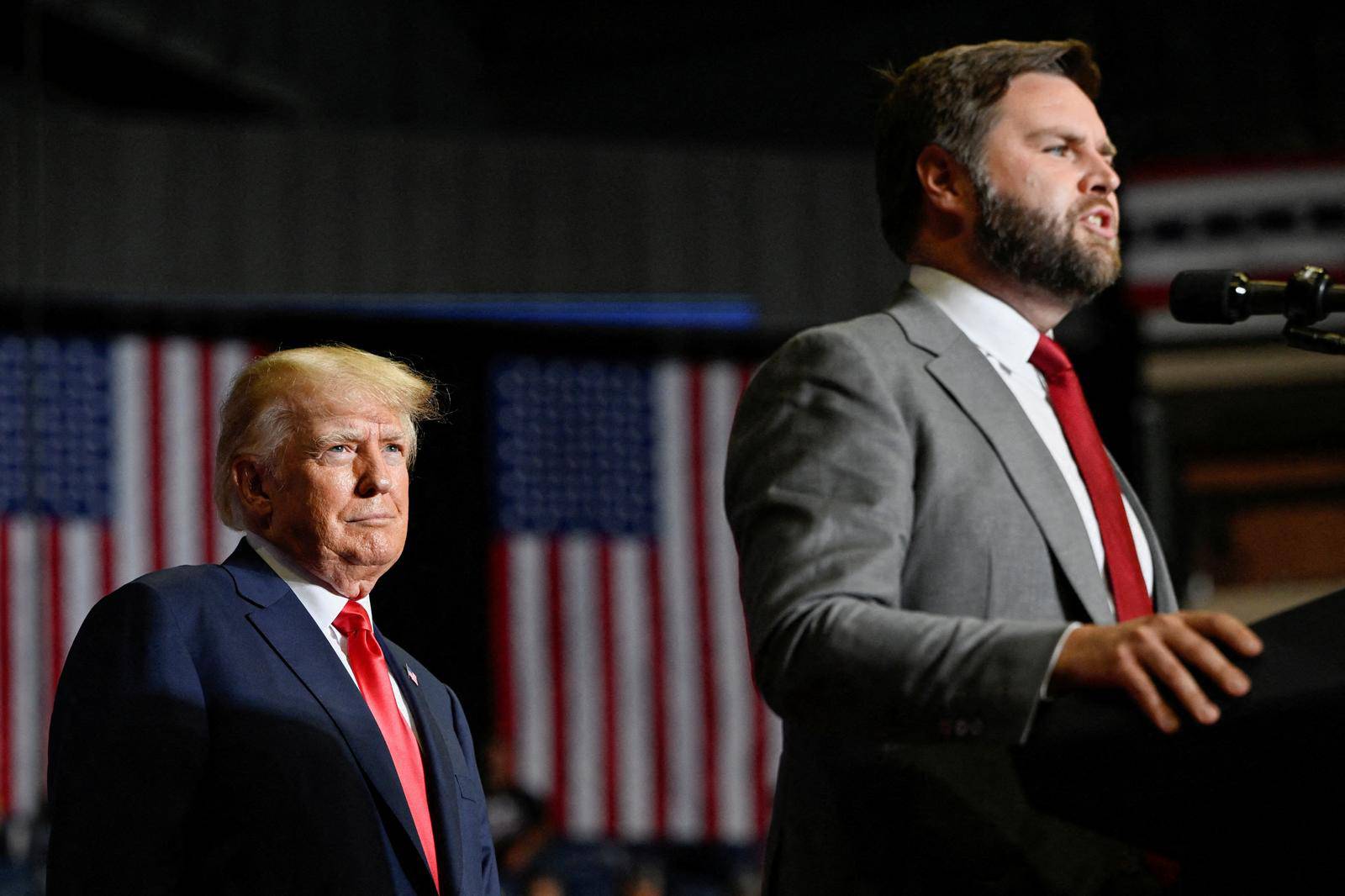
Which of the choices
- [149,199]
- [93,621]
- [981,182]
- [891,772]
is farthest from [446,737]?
[149,199]

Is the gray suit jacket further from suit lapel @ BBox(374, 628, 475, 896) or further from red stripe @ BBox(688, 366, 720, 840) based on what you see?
red stripe @ BBox(688, 366, 720, 840)

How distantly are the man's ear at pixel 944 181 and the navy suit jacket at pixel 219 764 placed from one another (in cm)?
73

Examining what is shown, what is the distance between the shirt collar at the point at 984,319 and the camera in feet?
4.52

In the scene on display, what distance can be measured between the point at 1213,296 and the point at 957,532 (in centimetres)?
26

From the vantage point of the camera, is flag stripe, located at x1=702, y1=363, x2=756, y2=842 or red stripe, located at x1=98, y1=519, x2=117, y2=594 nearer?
red stripe, located at x1=98, y1=519, x2=117, y2=594

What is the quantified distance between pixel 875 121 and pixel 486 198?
572 centimetres

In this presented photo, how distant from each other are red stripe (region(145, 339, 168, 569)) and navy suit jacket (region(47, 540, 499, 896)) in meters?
5.08

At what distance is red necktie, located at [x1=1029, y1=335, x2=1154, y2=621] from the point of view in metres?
1.25

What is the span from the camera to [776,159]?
7.36 meters

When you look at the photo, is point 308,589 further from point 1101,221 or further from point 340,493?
point 1101,221

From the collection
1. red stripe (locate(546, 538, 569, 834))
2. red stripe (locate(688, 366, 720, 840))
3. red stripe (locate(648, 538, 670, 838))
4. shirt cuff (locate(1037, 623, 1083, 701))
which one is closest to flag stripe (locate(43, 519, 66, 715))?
red stripe (locate(546, 538, 569, 834))

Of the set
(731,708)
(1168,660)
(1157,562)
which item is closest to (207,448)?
(731,708)

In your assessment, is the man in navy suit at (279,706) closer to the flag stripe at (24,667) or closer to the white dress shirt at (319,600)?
the white dress shirt at (319,600)

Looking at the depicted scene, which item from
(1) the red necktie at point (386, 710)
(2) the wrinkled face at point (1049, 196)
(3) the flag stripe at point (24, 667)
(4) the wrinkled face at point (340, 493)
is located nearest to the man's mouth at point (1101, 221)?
(2) the wrinkled face at point (1049, 196)
